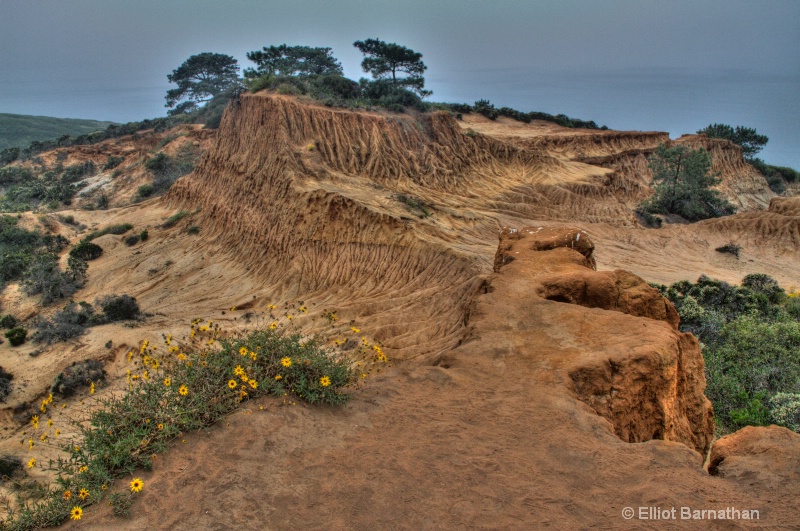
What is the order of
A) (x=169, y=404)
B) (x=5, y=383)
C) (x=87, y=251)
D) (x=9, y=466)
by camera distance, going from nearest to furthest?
(x=169, y=404) < (x=9, y=466) < (x=5, y=383) < (x=87, y=251)

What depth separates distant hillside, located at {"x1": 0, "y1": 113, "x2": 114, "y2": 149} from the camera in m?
60.9

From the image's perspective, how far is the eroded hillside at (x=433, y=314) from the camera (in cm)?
405

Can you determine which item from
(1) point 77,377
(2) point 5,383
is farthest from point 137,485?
(2) point 5,383

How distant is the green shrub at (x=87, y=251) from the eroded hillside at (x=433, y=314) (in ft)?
1.28

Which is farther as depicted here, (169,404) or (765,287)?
(765,287)

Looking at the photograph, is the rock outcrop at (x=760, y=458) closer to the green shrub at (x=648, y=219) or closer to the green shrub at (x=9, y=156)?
the green shrub at (x=648, y=219)

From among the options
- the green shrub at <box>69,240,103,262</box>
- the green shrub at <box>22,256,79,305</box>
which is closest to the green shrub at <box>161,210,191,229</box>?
the green shrub at <box>69,240,103,262</box>

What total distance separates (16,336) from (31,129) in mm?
69870

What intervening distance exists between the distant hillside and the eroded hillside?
51298mm

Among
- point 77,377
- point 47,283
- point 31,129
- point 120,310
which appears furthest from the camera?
point 31,129

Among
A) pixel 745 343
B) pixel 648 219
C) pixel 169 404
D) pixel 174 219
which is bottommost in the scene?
pixel 745 343

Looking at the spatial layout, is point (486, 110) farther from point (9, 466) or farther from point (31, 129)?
point (31, 129)

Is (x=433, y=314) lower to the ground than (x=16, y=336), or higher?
higher

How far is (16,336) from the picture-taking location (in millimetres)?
13352
